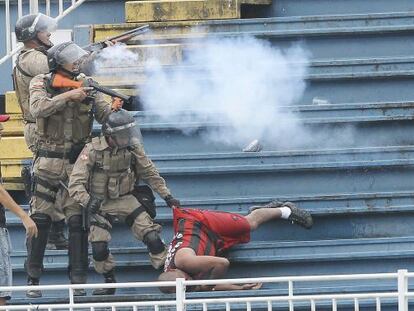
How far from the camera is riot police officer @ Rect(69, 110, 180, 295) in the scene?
38.9ft

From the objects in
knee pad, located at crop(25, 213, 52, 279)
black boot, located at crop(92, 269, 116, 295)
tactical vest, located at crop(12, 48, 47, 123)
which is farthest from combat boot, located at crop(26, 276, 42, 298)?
tactical vest, located at crop(12, 48, 47, 123)

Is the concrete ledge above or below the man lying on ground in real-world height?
above

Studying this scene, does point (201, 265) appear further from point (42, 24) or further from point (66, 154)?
point (42, 24)

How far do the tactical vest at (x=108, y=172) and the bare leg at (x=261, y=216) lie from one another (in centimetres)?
96

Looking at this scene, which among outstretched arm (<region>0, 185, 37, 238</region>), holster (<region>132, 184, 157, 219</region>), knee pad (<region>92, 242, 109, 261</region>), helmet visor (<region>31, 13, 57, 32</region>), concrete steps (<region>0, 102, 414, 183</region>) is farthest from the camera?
concrete steps (<region>0, 102, 414, 183</region>)

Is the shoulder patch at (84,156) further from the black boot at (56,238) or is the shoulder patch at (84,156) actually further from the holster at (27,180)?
the black boot at (56,238)

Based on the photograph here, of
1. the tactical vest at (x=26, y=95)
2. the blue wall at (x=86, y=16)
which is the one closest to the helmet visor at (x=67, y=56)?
the tactical vest at (x=26, y=95)

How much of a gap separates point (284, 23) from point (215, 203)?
2200 millimetres

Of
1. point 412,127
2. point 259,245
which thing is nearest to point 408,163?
point 412,127

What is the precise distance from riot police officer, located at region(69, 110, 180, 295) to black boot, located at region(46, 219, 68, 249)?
0.51 meters

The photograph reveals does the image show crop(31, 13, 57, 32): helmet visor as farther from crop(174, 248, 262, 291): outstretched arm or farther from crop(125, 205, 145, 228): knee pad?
crop(174, 248, 262, 291): outstretched arm

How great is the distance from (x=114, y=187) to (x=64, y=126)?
0.59 m

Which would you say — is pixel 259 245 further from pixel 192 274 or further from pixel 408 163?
pixel 408 163

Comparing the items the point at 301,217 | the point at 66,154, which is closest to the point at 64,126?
the point at 66,154
